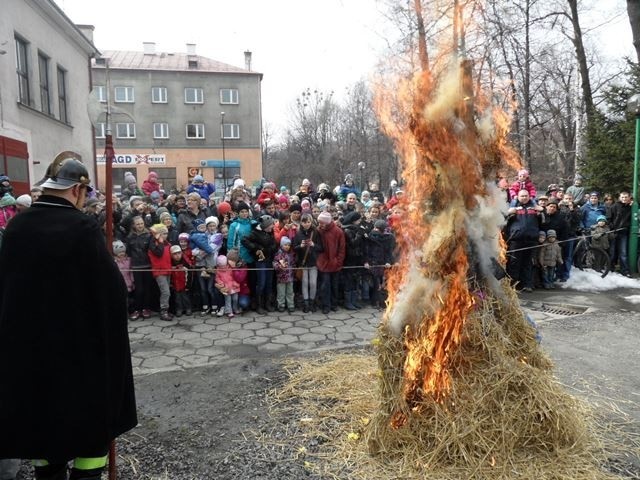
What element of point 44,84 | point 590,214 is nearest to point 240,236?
point 590,214

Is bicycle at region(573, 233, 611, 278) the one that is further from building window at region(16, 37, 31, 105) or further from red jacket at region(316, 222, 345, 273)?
building window at region(16, 37, 31, 105)

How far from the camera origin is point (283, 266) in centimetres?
803

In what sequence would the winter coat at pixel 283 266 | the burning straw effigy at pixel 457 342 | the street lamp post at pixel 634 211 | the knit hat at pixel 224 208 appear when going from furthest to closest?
the street lamp post at pixel 634 211 < the knit hat at pixel 224 208 < the winter coat at pixel 283 266 < the burning straw effigy at pixel 457 342

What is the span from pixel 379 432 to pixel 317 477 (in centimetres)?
54

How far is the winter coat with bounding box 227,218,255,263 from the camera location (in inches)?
321

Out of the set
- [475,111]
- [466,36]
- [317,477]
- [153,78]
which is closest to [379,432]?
[317,477]

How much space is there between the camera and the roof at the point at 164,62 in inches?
1654

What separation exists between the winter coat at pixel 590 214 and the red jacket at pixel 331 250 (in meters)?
6.64

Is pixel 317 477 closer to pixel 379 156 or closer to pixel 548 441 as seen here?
pixel 548 441

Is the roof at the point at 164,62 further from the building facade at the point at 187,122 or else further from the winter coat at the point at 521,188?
the winter coat at the point at 521,188

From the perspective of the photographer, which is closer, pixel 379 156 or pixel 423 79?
pixel 423 79

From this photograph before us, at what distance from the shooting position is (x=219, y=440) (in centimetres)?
378

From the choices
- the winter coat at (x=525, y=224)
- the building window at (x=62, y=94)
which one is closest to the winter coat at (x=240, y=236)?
the winter coat at (x=525, y=224)

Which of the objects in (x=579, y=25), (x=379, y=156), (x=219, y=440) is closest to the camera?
(x=219, y=440)
